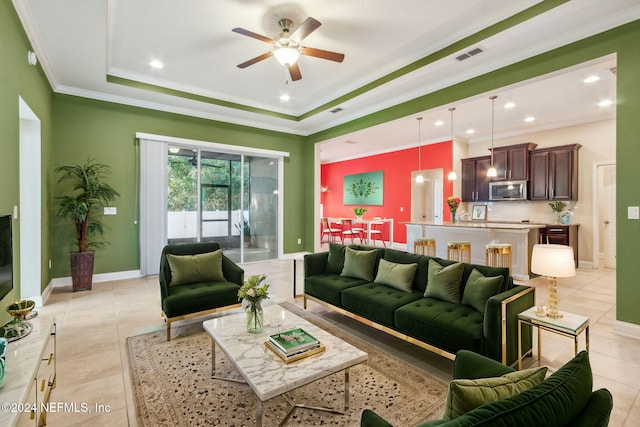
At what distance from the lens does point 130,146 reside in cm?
542

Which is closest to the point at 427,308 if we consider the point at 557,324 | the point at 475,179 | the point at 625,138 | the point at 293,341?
the point at 557,324

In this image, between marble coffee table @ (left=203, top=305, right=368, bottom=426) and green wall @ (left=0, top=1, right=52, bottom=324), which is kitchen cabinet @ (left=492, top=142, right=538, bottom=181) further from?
green wall @ (left=0, top=1, right=52, bottom=324)

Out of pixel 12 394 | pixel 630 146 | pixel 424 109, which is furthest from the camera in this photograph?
pixel 424 109

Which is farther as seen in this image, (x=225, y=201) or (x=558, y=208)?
(x=558, y=208)

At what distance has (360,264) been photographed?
3652 millimetres

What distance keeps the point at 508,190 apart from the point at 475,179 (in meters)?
0.83

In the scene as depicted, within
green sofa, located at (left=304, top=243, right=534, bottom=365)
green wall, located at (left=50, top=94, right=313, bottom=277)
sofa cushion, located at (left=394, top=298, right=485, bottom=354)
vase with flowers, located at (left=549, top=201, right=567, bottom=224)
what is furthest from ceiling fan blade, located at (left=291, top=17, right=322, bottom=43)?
vase with flowers, located at (left=549, top=201, right=567, bottom=224)

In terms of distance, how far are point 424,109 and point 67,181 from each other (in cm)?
572

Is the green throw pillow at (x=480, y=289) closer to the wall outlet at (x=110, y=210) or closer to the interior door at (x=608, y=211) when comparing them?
the wall outlet at (x=110, y=210)

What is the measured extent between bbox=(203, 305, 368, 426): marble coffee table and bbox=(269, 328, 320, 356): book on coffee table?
0.06m

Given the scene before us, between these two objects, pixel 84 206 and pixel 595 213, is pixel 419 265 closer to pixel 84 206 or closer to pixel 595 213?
pixel 84 206

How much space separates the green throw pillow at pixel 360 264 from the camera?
360cm

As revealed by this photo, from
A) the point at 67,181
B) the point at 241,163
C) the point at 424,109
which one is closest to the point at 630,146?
the point at 424,109

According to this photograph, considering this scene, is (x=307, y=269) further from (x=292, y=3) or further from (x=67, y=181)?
(x=67, y=181)
